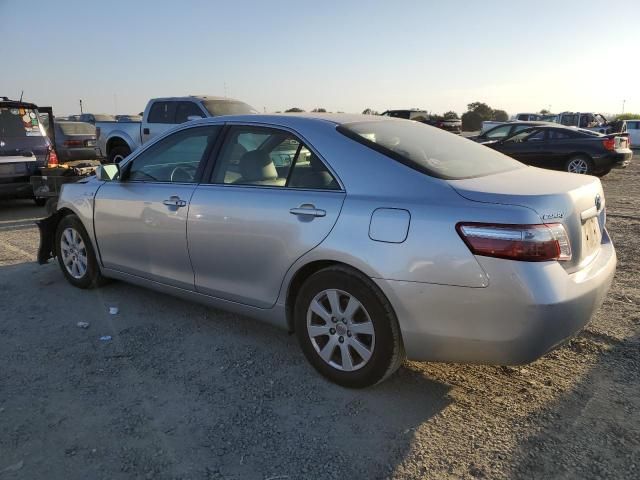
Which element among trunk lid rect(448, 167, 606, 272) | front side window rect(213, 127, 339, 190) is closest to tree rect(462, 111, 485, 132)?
front side window rect(213, 127, 339, 190)

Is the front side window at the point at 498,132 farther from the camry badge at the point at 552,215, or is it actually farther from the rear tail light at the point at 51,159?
the camry badge at the point at 552,215

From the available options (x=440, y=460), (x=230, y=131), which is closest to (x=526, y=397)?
(x=440, y=460)

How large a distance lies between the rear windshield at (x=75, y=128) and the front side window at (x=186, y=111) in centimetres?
488

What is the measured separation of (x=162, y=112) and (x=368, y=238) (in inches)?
381

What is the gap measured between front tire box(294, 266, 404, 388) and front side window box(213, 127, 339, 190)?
0.58 m

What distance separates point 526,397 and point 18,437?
8.95 ft

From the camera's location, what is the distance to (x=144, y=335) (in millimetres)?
3990

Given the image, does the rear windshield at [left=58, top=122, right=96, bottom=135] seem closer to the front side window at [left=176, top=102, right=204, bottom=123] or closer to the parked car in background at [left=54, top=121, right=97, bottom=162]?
the parked car in background at [left=54, top=121, right=97, bottom=162]

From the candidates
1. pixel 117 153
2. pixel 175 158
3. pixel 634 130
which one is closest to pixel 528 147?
pixel 117 153

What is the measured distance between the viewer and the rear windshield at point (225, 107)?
1056 centimetres

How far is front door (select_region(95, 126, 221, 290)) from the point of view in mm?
3908

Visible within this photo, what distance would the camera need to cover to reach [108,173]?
182 inches

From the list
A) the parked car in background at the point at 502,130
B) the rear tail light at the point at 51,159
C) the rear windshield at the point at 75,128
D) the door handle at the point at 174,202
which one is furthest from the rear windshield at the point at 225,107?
the parked car in background at the point at 502,130

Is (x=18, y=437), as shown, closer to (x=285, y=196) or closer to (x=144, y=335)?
(x=144, y=335)
